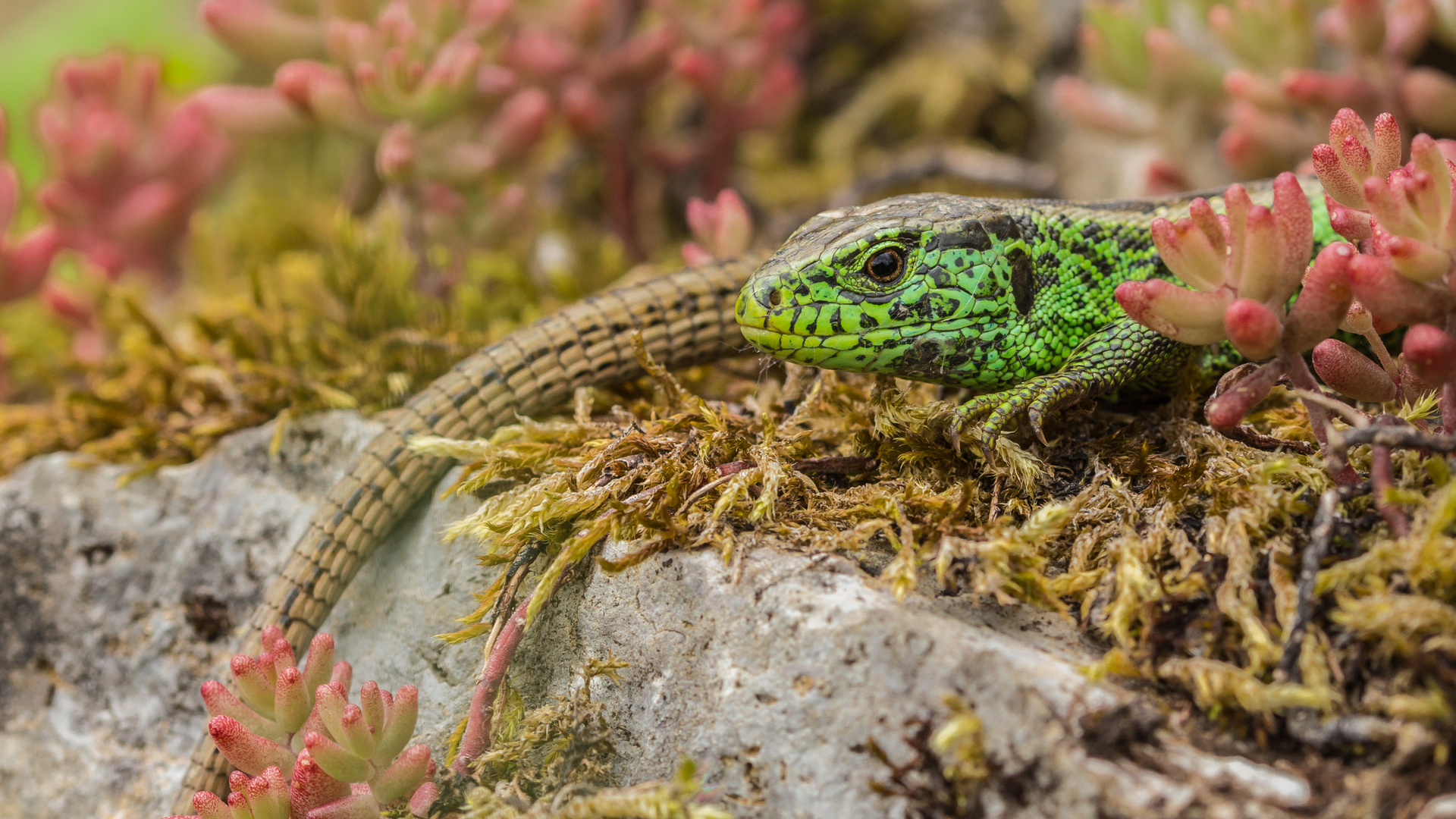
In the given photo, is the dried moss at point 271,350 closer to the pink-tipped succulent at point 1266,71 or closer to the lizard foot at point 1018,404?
the lizard foot at point 1018,404

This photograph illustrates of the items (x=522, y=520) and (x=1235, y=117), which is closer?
(x=522, y=520)

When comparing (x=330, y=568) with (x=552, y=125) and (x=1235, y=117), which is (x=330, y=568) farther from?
(x=1235, y=117)

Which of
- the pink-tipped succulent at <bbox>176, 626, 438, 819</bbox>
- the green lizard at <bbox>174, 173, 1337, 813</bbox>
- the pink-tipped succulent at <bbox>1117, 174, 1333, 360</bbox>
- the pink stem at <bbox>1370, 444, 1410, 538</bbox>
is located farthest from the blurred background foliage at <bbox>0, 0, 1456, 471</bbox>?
the pink stem at <bbox>1370, 444, 1410, 538</bbox>

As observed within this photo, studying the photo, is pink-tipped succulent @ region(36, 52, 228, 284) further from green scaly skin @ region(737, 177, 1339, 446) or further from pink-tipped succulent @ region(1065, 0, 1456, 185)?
pink-tipped succulent @ region(1065, 0, 1456, 185)

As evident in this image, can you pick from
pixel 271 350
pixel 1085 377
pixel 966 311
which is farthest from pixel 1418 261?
pixel 271 350

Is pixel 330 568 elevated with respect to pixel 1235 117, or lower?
lower

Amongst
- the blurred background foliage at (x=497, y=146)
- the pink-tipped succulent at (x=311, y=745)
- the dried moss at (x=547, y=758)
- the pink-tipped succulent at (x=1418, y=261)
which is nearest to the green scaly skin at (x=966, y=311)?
the pink-tipped succulent at (x=1418, y=261)

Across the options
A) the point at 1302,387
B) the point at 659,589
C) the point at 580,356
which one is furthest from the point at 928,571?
the point at 580,356
